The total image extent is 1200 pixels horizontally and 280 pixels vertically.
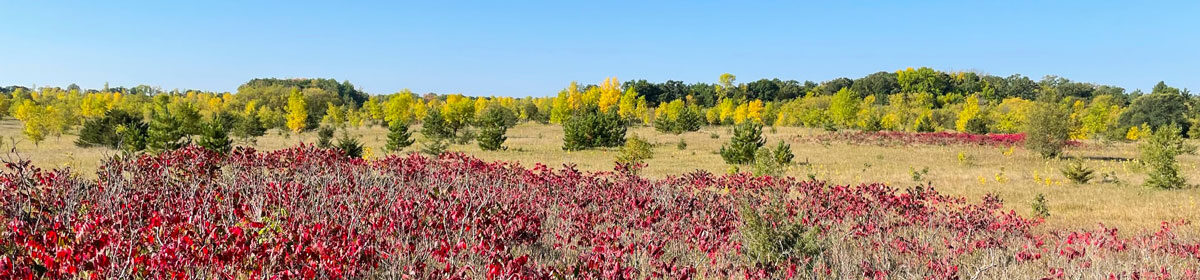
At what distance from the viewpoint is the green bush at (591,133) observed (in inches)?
1176

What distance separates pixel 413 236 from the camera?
6031 millimetres

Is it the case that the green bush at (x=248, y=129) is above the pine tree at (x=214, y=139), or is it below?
below

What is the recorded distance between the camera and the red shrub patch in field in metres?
3.78

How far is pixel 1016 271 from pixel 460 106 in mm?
49745

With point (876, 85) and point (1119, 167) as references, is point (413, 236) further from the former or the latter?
point (876, 85)

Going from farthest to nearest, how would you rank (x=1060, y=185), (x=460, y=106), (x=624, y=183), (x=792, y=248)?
(x=460, y=106)
(x=1060, y=185)
(x=624, y=183)
(x=792, y=248)

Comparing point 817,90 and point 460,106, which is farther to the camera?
point 817,90

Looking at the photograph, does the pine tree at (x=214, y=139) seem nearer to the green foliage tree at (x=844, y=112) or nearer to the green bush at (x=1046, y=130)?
the green bush at (x=1046, y=130)

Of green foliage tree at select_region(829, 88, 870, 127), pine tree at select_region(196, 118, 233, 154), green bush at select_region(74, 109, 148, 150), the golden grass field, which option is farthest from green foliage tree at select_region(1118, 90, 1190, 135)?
green bush at select_region(74, 109, 148, 150)

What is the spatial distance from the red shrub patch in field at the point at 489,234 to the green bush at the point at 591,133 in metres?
18.8

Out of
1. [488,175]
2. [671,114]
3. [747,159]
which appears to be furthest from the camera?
[671,114]

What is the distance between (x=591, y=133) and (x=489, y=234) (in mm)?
25776

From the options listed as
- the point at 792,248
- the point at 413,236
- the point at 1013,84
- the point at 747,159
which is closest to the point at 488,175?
the point at 413,236

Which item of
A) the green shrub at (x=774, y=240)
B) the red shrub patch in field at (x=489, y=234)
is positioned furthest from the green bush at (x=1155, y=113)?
the green shrub at (x=774, y=240)
